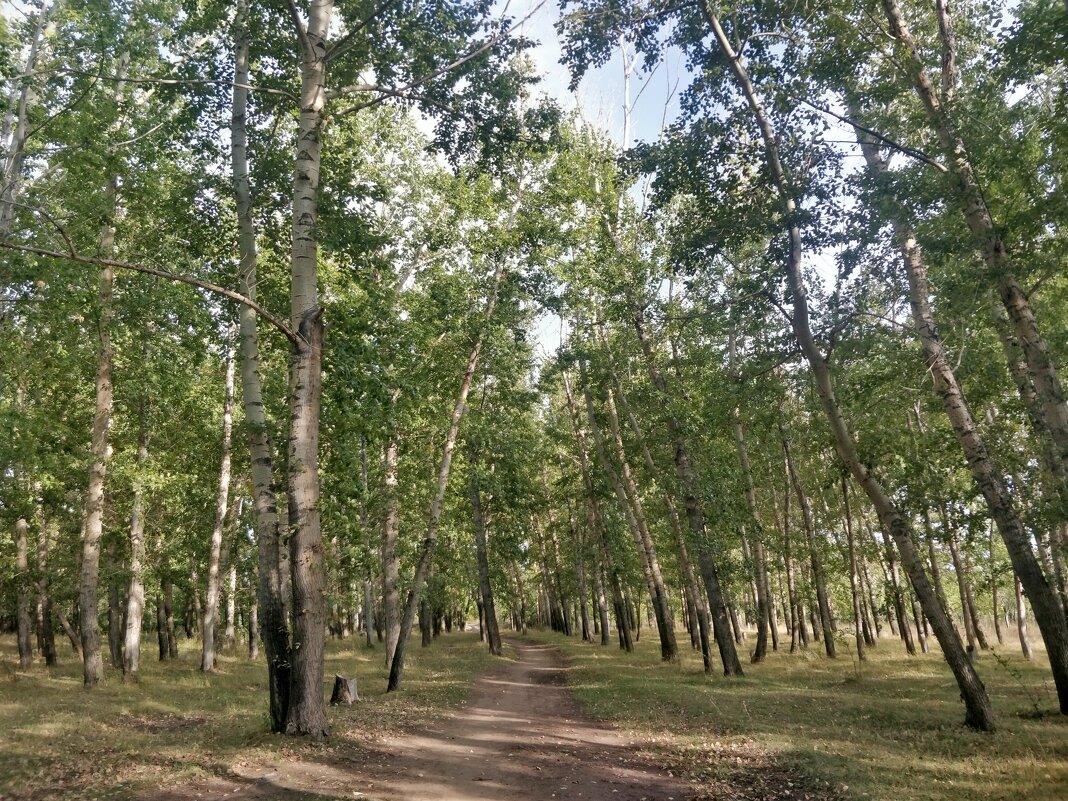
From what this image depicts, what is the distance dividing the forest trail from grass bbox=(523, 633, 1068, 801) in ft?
2.55

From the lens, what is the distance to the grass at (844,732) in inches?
300

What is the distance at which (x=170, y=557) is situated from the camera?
90.4ft

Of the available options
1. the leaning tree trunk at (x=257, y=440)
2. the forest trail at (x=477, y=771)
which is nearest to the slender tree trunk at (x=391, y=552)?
the forest trail at (x=477, y=771)

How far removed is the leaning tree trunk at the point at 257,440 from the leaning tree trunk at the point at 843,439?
28.6 feet

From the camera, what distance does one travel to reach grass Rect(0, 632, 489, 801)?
822 cm

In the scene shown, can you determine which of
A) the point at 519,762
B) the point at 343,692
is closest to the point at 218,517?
the point at 343,692

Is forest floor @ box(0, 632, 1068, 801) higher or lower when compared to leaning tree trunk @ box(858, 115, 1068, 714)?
lower

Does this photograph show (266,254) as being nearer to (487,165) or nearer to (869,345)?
(487,165)

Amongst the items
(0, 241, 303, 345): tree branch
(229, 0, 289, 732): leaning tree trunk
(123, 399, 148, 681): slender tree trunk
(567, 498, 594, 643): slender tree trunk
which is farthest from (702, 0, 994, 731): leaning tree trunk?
(567, 498, 594, 643): slender tree trunk

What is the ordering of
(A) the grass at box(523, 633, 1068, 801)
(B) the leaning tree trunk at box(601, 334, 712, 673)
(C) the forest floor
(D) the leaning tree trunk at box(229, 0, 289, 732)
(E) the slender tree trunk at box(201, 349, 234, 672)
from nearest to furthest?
(A) the grass at box(523, 633, 1068, 801) < (C) the forest floor < (D) the leaning tree trunk at box(229, 0, 289, 732) < (B) the leaning tree trunk at box(601, 334, 712, 673) < (E) the slender tree trunk at box(201, 349, 234, 672)

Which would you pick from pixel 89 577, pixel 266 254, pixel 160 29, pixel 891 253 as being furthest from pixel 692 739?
pixel 160 29

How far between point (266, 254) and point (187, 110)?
4.12 m

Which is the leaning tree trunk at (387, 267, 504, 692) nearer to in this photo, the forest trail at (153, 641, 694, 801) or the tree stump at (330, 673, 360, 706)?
the tree stump at (330, 673, 360, 706)

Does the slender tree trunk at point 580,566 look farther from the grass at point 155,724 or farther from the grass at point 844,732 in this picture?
the grass at point 844,732
